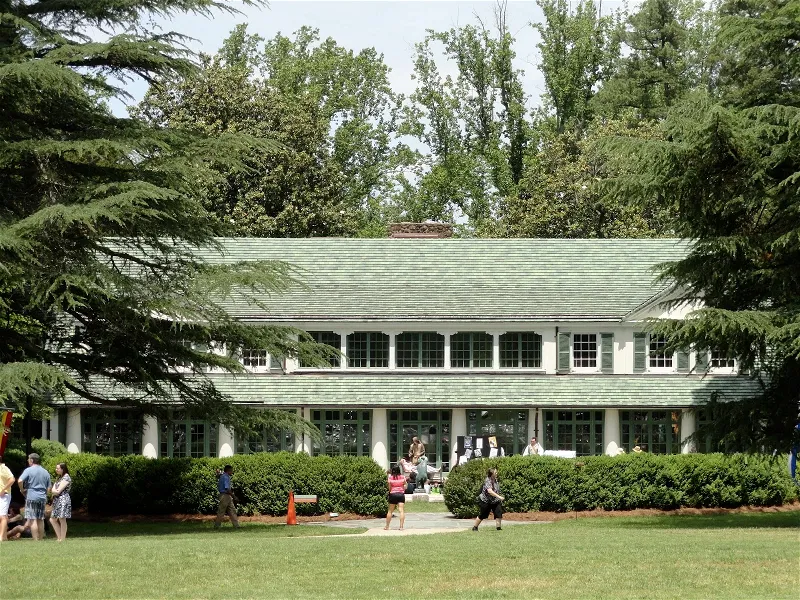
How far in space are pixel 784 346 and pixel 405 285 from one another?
23106mm

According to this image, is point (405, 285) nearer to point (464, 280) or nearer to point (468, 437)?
point (464, 280)

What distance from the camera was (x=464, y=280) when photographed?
4916cm

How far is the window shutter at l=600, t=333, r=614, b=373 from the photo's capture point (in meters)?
46.9

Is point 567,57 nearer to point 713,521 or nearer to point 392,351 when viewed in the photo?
point 392,351

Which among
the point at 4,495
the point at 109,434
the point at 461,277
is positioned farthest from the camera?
the point at 461,277

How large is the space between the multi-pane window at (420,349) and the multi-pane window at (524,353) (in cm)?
214

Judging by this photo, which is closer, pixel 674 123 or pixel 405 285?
pixel 674 123

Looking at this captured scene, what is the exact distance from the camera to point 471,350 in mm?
47438

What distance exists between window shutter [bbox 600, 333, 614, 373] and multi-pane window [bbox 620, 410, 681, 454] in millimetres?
1637

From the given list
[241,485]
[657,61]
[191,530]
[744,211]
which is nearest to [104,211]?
[191,530]

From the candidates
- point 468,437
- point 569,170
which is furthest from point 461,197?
point 468,437

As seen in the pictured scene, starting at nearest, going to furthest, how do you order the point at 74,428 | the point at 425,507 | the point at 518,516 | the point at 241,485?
the point at 241,485
the point at 518,516
the point at 425,507
the point at 74,428

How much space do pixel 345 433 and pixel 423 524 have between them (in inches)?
576

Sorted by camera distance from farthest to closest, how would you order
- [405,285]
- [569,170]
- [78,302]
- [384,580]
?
[569,170] < [405,285] < [78,302] < [384,580]
